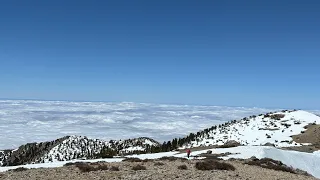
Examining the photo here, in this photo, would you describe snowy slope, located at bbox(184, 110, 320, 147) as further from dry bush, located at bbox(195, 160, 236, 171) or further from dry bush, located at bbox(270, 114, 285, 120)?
dry bush, located at bbox(195, 160, 236, 171)

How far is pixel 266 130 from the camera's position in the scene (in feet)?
436

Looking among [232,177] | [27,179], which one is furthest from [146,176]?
[27,179]

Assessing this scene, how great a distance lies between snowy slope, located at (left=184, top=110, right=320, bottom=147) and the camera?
117 meters

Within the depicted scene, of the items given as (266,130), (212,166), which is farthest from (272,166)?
(266,130)

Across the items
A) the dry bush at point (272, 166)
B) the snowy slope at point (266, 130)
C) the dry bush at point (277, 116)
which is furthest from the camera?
the dry bush at point (277, 116)

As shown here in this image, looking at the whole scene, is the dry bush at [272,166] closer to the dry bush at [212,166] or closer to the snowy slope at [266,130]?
the dry bush at [212,166]

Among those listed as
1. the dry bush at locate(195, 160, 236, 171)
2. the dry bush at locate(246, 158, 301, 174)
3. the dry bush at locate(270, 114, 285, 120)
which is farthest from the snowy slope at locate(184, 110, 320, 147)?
the dry bush at locate(195, 160, 236, 171)

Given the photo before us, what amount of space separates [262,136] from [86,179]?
4367 inches

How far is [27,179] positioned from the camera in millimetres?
22516

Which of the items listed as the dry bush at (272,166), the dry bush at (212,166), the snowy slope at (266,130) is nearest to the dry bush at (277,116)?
the snowy slope at (266,130)

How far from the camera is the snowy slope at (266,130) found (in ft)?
384

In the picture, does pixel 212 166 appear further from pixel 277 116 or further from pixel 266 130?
pixel 277 116

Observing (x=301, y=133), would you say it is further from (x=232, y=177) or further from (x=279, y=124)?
(x=232, y=177)

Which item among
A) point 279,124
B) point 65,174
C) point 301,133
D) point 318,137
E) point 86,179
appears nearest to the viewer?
point 86,179
